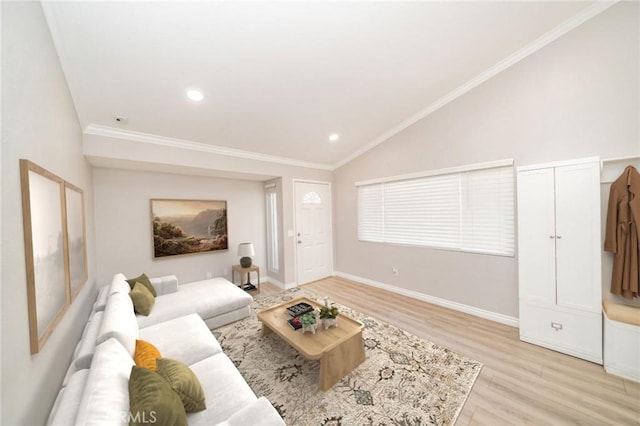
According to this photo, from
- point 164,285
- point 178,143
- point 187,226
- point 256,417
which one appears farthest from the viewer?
point 187,226

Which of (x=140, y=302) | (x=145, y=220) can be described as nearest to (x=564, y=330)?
(x=140, y=302)

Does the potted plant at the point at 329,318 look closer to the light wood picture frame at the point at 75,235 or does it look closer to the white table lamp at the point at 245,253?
the light wood picture frame at the point at 75,235

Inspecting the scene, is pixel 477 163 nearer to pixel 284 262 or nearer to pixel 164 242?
pixel 284 262

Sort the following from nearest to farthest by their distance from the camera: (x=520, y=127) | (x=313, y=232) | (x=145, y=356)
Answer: (x=145, y=356)
(x=520, y=127)
(x=313, y=232)

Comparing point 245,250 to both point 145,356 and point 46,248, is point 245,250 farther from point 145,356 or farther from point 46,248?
point 46,248

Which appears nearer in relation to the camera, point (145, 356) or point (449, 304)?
point (145, 356)

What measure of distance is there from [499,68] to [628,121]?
1363mm

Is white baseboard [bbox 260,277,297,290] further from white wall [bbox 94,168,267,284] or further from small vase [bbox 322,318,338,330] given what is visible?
small vase [bbox 322,318,338,330]

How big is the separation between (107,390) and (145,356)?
51 centimetres

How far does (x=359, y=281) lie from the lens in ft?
15.7

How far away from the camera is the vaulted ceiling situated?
5.79ft

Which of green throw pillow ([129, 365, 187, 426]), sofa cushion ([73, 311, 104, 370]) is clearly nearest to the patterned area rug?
green throw pillow ([129, 365, 187, 426])

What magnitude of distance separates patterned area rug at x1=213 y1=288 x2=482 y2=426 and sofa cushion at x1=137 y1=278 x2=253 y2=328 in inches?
14.2

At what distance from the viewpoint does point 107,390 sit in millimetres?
995
